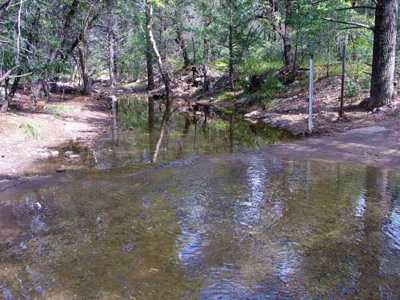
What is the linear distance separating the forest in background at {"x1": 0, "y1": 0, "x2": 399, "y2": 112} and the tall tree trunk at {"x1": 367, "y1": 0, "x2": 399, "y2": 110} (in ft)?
0.09

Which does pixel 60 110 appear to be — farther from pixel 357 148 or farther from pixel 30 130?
pixel 357 148

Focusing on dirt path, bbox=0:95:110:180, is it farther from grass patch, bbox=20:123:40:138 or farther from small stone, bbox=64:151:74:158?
small stone, bbox=64:151:74:158

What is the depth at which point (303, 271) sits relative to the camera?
3.49m

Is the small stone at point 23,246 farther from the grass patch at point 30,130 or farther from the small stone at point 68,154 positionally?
the grass patch at point 30,130

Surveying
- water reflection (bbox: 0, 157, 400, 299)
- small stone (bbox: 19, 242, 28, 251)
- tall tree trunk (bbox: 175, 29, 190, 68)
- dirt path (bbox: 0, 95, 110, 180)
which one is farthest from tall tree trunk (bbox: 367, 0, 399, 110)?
tall tree trunk (bbox: 175, 29, 190, 68)

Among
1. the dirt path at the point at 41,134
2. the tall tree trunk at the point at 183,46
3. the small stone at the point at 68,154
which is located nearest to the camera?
the dirt path at the point at 41,134

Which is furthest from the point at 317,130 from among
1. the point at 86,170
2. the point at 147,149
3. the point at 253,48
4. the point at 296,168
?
the point at 253,48

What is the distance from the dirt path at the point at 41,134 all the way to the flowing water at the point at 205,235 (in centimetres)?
186

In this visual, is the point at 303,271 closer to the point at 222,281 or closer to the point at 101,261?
the point at 222,281

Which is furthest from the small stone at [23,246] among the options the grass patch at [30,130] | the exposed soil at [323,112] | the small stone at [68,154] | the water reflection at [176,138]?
the exposed soil at [323,112]

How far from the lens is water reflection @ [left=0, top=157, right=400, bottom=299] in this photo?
329 centimetres

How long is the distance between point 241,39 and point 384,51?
10614mm

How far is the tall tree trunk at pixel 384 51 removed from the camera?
1118 centimetres

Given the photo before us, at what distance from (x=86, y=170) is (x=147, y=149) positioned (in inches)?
94.7
